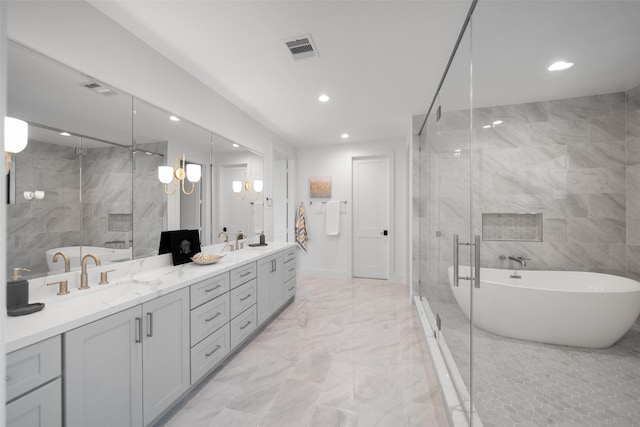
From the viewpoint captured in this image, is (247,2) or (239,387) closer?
(247,2)

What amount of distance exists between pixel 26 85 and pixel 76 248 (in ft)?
2.90

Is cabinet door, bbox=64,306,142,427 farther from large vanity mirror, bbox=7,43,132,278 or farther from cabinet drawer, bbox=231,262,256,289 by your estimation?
cabinet drawer, bbox=231,262,256,289

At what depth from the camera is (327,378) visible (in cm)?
204

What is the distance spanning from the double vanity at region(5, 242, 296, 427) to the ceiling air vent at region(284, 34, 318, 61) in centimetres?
178

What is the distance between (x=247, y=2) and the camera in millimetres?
1630

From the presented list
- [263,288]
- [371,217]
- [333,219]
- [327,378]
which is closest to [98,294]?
[263,288]

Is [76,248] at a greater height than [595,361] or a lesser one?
greater

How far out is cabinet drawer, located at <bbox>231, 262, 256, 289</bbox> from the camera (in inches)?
89.6

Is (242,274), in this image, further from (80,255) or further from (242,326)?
(80,255)

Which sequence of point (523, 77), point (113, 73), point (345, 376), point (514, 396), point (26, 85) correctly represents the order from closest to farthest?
point (523, 77)
point (514, 396)
point (26, 85)
point (113, 73)
point (345, 376)

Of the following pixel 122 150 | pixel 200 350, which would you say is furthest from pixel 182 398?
pixel 122 150

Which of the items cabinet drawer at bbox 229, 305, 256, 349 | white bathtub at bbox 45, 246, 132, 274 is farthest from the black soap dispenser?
cabinet drawer at bbox 229, 305, 256, 349

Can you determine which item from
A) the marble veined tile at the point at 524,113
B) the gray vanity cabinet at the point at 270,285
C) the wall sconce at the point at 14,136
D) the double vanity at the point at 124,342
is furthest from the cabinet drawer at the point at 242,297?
the marble veined tile at the point at 524,113

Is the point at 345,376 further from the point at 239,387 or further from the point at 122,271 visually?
the point at 122,271
